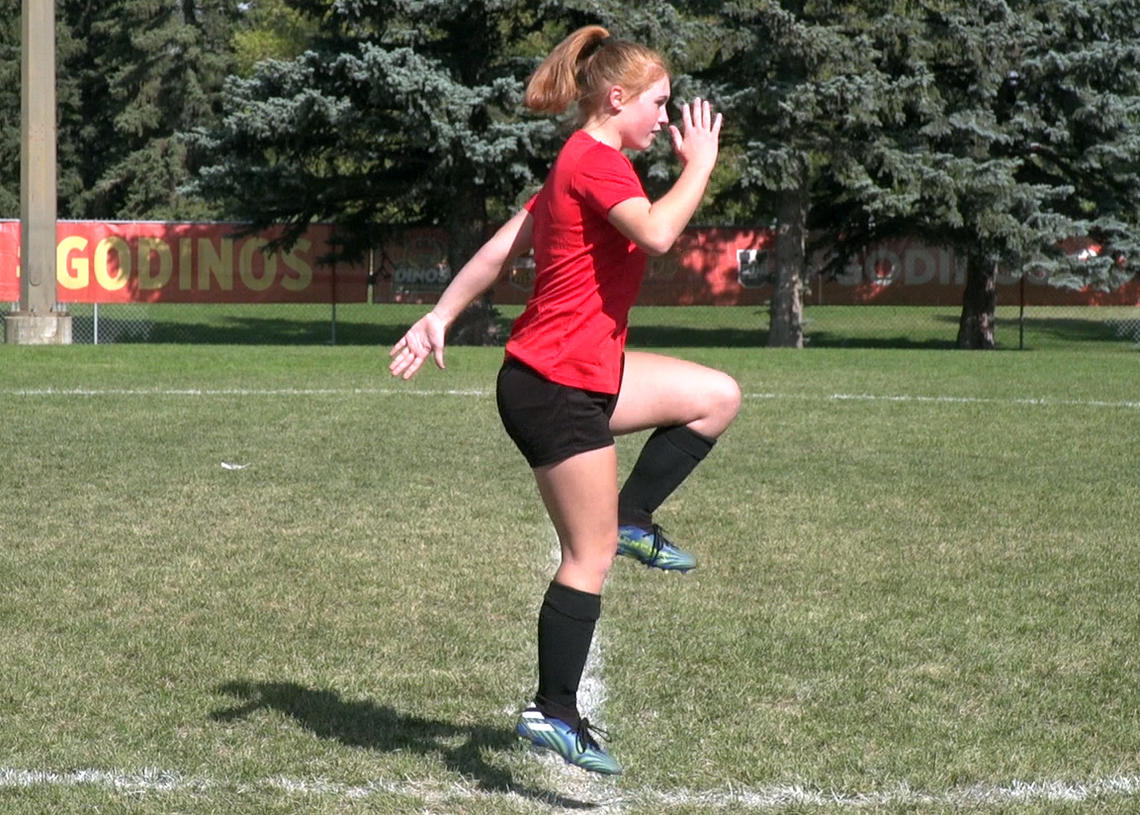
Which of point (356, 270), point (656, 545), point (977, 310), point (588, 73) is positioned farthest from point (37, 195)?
point (588, 73)

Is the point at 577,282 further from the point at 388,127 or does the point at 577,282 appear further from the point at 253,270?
the point at 253,270

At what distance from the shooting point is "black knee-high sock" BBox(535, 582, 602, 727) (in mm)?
4152

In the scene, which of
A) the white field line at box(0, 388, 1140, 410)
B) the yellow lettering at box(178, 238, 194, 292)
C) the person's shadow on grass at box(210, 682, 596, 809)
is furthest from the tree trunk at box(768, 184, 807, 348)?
the person's shadow on grass at box(210, 682, 596, 809)

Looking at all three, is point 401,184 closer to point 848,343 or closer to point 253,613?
point 848,343

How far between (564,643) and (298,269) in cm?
2356

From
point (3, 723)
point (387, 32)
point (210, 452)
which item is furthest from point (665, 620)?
point (387, 32)

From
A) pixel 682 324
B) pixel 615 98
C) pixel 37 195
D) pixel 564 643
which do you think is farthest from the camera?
pixel 682 324

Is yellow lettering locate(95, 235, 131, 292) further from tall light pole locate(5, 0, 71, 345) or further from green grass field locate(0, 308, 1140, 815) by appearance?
green grass field locate(0, 308, 1140, 815)

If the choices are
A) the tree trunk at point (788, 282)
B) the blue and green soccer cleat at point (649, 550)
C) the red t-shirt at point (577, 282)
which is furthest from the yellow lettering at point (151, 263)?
the red t-shirt at point (577, 282)

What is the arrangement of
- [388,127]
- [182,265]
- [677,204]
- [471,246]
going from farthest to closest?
[471,246]
[182,265]
[388,127]
[677,204]

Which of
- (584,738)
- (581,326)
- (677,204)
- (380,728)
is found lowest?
(380,728)

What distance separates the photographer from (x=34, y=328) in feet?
74.9

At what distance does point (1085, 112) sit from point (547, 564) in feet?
73.1

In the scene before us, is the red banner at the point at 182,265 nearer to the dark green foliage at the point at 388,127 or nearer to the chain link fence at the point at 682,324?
the chain link fence at the point at 682,324
